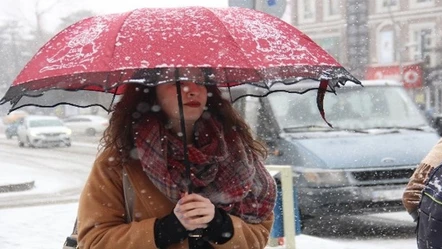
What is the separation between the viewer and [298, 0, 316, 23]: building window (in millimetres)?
56750

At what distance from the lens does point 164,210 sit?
3000mm

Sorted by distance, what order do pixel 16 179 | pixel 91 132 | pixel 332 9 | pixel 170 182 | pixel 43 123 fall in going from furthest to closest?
pixel 332 9 < pixel 91 132 < pixel 43 123 < pixel 16 179 < pixel 170 182

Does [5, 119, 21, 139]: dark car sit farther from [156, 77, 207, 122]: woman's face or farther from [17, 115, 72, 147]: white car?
[156, 77, 207, 122]: woman's face

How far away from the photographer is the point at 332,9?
56.0 meters

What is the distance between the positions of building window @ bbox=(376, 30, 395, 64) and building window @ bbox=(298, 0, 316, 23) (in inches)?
195

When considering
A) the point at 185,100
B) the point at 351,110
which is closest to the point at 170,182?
A: the point at 185,100

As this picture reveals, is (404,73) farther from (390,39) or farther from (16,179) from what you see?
(16,179)

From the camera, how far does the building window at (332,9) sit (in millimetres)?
55469

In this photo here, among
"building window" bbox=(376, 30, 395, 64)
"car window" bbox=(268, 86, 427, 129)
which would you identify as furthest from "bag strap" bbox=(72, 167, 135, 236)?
"building window" bbox=(376, 30, 395, 64)

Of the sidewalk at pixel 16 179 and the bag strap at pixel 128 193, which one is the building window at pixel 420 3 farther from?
the bag strap at pixel 128 193

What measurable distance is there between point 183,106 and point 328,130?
7.21 m

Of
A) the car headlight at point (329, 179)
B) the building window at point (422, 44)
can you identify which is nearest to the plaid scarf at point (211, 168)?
the car headlight at point (329, 179)

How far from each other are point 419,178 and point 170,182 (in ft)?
3.04

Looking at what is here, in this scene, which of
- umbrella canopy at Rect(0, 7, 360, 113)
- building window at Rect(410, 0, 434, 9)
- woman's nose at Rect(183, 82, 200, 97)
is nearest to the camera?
umbrella canopy at Rect(0, 7, 360, 113)
